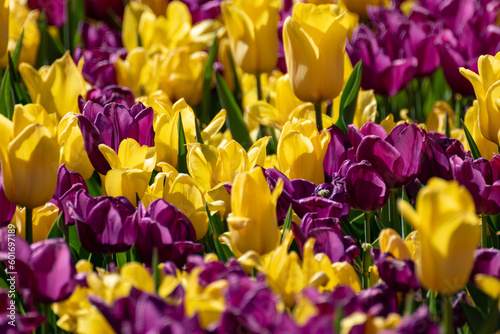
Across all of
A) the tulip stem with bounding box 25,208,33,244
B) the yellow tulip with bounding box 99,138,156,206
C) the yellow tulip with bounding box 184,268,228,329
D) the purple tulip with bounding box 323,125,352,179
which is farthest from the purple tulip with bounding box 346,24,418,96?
the yellow tulip with bounding box 184,268,228,329

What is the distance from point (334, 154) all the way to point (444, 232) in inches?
26.2

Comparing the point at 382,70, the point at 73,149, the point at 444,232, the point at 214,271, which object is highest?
the point at 444,232

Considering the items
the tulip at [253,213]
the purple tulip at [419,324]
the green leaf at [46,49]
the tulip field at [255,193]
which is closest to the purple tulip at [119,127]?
the tulip field at [255,193]

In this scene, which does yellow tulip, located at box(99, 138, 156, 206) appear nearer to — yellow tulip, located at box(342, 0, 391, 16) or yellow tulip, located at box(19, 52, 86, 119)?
yellow tulip, located at box(19, 52, 86, 119)

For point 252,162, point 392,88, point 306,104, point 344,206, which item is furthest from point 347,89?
point 344,206

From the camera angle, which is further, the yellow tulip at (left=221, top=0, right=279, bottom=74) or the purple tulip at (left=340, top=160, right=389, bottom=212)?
the yellow tulip at (left=221, top=0, right=279, bottom=74)

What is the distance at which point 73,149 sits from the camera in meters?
1.74

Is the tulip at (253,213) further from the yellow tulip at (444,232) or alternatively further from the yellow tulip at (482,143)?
the yellow tulip at (482,143)

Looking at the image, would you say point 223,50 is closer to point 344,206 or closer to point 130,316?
point 344,206

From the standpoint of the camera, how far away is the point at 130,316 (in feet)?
3.41

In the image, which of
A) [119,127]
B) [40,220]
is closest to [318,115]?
[119,127]

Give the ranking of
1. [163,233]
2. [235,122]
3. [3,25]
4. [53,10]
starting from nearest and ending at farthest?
[163,233]
[3,25]
[235,122]
[53,10]

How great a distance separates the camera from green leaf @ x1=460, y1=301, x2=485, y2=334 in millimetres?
1212

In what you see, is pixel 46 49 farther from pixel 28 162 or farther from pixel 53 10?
pixel 28 162
